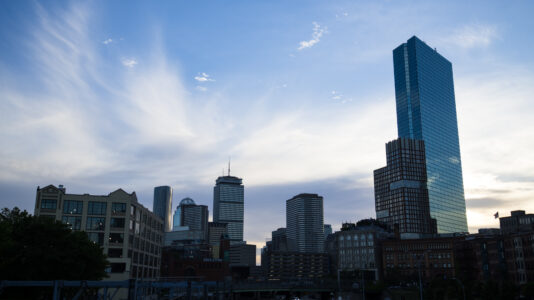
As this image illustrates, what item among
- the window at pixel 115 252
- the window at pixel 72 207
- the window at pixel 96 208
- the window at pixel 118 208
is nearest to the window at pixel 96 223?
the window at pixel 96 208

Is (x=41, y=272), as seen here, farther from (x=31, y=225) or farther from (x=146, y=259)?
(x=146, y=259)

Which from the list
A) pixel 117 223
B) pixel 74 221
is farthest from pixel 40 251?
pixel 117 223

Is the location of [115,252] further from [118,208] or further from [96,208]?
[96,208]

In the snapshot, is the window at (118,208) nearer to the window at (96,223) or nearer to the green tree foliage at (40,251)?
the window at (96,223)

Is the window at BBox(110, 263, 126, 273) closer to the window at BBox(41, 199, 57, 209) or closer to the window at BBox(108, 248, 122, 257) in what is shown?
the window at BBox(108, 248, 122, 257)

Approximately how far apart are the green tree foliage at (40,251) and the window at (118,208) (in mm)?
59934

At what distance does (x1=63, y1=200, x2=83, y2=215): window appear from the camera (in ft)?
396

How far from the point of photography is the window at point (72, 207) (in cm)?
12075

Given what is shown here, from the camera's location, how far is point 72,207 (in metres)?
121

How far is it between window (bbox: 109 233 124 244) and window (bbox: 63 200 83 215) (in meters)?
10.4

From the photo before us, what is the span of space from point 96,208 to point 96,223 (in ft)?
13.4

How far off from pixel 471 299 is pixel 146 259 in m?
97.2

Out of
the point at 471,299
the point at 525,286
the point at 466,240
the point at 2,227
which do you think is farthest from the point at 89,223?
the point at 466,240

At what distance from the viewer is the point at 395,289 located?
16062 cm
